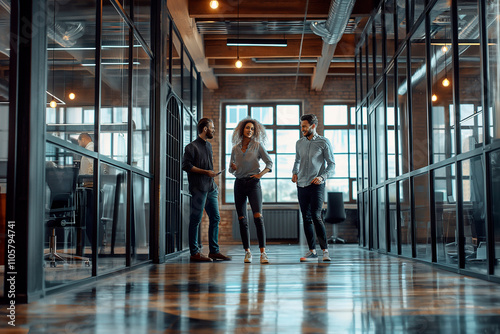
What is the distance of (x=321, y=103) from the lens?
12148mm

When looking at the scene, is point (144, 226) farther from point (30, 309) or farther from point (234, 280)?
point (30, 309)

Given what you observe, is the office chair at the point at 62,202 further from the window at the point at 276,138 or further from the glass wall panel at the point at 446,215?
the window at the point at 276,138

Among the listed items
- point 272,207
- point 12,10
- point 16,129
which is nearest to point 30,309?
point 16,129

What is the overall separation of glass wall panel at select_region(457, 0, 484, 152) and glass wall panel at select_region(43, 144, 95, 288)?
9.27ft

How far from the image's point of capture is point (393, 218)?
266 inches

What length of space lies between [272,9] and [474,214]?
16.2 ft

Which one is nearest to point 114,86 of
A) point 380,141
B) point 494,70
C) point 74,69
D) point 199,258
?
point 74,69

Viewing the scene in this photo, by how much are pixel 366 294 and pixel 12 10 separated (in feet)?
7.89

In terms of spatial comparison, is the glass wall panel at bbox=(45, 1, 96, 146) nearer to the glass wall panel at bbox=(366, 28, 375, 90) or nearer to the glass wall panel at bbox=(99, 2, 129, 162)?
the glass wall panel at bbox=(99, 2, 129, 162)

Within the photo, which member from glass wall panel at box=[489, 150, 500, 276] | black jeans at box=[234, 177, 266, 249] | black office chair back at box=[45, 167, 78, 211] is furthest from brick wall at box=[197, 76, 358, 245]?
glass wall panel at box=[489, 150, 500, 276]

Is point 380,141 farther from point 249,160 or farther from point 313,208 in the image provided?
point 249,160

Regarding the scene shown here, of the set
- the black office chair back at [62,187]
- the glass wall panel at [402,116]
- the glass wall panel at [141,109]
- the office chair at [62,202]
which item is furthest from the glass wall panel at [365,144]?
the black office chair back at [62,187]

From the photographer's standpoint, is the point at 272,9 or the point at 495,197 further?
the point at 272,9

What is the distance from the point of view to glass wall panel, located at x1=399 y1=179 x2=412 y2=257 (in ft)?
19.8
